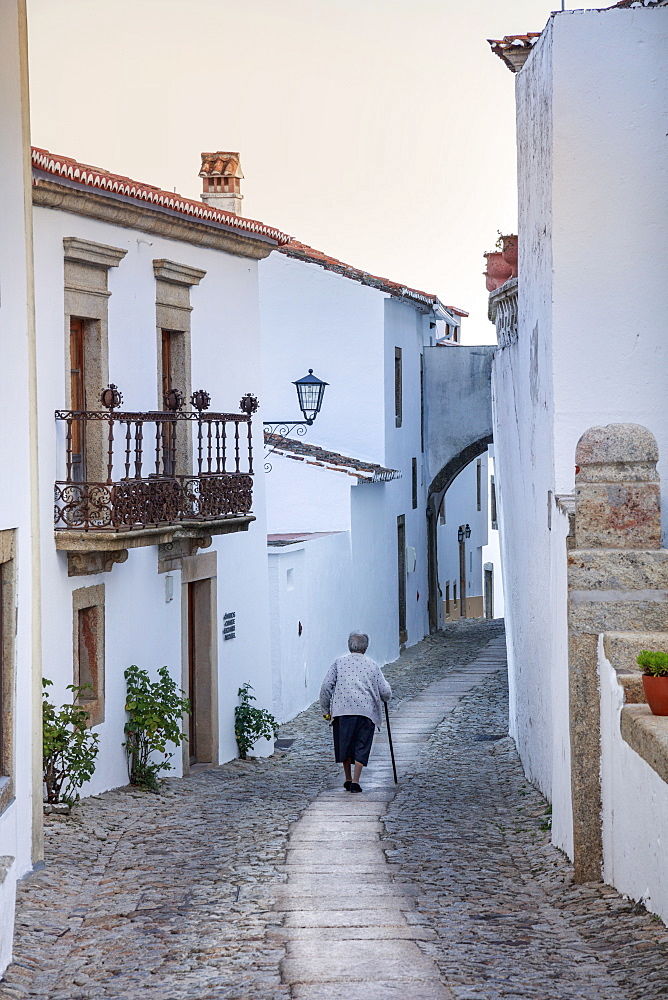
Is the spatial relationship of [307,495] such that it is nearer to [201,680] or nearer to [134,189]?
[201,680]

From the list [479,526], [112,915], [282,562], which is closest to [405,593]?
[282,562]

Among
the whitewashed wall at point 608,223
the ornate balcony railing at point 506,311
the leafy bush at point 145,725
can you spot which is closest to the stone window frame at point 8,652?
the leafy bush at point 145,725

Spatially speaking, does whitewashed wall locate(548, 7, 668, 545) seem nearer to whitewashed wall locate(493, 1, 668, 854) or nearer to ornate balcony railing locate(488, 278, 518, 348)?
whitewashed wall locate(493, 1, 668, 854)

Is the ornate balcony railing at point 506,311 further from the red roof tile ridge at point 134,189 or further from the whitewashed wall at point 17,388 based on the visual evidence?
the whitewashed wall at point 17,388

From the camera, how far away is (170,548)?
13734 mm

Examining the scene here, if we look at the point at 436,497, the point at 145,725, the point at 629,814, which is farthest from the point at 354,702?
the point at 436,497

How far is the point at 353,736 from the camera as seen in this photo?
1215 cm

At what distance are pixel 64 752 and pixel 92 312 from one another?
3.90 metres

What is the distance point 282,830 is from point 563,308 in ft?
14.6

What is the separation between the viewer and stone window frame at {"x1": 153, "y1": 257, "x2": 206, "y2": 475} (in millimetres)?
13766

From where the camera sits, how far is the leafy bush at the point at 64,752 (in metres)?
10.7

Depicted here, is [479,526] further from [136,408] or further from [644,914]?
[644,914]

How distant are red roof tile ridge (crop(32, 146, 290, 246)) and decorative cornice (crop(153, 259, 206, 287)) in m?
0.52

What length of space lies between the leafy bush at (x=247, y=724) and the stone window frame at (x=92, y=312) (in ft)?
15.2
